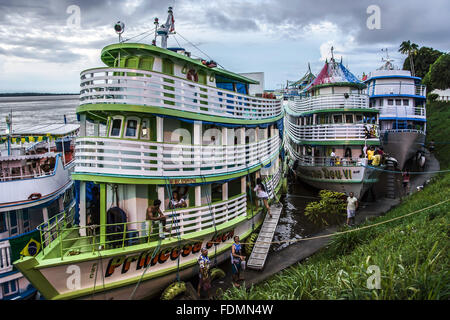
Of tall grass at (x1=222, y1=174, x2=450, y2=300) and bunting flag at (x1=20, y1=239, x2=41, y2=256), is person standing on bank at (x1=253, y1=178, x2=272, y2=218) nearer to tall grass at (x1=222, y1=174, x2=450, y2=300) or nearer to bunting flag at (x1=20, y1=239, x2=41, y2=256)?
tall grass at (x1=222, y1=174, x2=450, y2=300)

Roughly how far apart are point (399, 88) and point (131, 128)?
22.9 metres

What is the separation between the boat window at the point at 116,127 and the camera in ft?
30.9

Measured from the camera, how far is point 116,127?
9477 millimetres

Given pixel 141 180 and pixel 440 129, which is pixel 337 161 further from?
pixel 440 129

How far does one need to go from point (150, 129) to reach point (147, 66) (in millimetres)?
1939

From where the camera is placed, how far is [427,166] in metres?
22.2

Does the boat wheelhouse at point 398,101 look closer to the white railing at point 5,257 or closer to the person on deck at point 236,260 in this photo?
the person on deck at point 236,260

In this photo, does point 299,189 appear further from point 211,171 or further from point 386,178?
point 211,171

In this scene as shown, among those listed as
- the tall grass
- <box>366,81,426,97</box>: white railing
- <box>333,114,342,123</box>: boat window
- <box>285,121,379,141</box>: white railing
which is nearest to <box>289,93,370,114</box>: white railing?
<box>333,114,342,123</box>: boat window

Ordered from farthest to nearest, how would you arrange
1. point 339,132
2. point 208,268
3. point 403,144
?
point 403,144 → point 339,132 → point 208,268

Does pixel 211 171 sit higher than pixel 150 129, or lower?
lower

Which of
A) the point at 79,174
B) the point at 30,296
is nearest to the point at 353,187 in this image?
the point at 79,174

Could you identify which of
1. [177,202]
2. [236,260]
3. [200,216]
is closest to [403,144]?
[236,260]

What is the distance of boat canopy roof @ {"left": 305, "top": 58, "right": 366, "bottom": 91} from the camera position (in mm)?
21789
